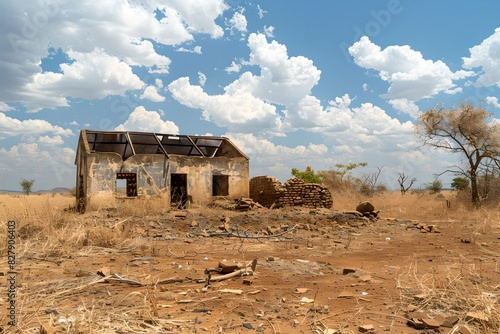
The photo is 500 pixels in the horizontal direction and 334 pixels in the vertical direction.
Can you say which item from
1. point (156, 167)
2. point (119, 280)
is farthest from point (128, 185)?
point (119, 280)

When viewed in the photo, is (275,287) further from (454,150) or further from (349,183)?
(349,183)

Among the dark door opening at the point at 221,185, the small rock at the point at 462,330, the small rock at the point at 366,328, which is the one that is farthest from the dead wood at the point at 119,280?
the dark door opening at the point at 221,185

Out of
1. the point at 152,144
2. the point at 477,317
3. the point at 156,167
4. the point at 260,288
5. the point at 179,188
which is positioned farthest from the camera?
the point at 179,188

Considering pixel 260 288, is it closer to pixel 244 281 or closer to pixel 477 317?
pixel 244 281

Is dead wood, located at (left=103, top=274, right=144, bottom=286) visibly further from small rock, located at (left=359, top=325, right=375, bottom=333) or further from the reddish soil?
small rock, located at (left=359, top=325, right=375, bottom=333)

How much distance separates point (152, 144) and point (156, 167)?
2.39m

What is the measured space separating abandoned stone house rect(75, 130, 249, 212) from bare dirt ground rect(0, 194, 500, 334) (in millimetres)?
4801

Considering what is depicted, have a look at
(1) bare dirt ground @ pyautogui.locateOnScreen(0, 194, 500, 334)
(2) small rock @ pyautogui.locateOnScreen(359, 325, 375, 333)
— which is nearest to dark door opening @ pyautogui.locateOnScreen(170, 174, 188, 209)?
(1) bare dirt ground @ pyautogui.locateOnScreen(0, 194, 500, 334)

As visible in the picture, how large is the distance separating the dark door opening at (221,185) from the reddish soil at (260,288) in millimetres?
8598

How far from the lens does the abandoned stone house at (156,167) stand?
16.6m

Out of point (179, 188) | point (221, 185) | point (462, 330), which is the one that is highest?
point (221, 185)

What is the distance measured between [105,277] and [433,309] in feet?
14.2

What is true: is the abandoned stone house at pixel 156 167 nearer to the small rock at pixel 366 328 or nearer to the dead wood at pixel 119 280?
the dead wood at pixel 119 280

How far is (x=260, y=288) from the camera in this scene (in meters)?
5.67
